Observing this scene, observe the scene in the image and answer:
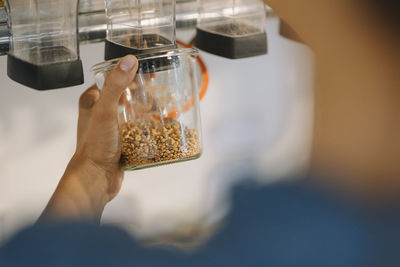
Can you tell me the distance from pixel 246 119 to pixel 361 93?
1.01m

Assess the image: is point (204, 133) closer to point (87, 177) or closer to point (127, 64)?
point (87, 177)

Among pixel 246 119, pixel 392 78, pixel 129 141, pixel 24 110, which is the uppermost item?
pixel 392 78

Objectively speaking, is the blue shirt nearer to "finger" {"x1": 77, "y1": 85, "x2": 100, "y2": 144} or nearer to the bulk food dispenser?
the bulk food dispenser

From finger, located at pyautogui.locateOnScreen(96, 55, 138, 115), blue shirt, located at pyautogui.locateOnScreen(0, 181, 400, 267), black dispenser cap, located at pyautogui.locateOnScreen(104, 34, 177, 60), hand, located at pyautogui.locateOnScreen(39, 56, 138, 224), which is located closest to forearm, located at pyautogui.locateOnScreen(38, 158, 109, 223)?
hand, located at pyautogui.locateOnScreen(39, 56, 138, 224)

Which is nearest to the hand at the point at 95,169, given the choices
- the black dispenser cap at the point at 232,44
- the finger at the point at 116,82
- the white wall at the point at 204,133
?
the finger at the point at 116,82

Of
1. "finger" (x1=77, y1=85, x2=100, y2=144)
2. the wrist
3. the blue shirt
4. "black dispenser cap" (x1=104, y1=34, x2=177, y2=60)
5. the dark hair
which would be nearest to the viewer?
the blue shirt

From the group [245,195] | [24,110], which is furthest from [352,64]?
[24,110]

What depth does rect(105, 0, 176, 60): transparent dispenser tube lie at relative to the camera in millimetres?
558

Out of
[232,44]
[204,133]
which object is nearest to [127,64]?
[232,44]

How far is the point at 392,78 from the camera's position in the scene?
1.51 feet

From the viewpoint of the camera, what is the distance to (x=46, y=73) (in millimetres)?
508

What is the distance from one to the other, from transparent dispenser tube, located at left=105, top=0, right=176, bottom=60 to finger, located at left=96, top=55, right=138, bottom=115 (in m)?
0.02

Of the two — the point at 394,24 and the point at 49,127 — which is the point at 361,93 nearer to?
the point at 394,24

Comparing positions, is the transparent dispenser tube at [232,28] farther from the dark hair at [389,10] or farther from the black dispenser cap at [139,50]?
the dark hair at [389,10]
